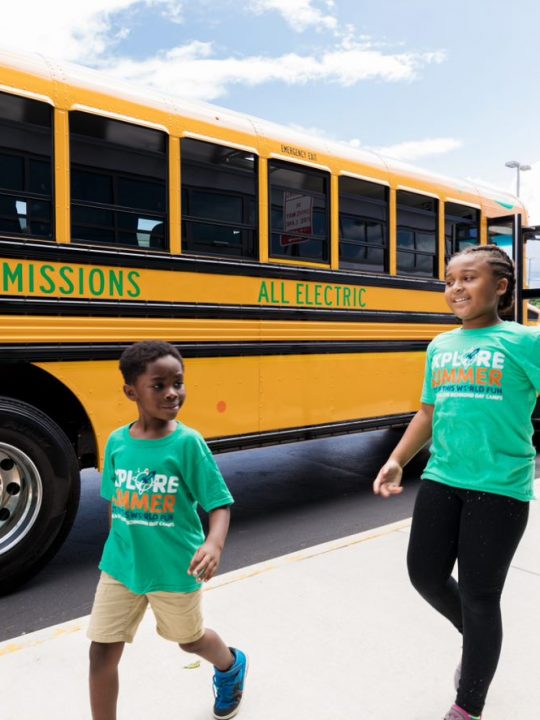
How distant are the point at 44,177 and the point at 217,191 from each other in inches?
43.2

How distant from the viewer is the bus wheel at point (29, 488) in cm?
350

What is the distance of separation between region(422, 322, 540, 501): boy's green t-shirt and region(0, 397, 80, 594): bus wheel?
2.24 metres

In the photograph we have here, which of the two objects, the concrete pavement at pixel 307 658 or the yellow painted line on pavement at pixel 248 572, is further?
the yellow painted line on pavement at pixel 248 572

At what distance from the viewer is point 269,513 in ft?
16.7

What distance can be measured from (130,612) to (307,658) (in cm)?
93

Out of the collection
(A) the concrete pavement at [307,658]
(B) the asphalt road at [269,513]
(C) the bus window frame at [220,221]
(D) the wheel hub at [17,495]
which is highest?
(C) the bus window frame at [220,221]

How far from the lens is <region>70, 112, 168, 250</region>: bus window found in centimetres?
380

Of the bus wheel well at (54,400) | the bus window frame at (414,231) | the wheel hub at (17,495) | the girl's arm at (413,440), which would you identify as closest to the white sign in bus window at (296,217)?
the bus window frame at (414,231)

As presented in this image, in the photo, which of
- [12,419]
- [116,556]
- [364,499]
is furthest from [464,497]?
[364,499]

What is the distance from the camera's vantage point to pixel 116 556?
79.0 inches

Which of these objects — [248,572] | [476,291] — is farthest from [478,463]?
[248,572]

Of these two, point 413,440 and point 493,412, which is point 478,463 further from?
point 413,440

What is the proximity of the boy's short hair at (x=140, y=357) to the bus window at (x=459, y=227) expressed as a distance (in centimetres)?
448

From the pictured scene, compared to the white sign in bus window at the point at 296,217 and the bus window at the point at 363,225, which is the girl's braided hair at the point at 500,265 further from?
the bus window at the point at 363,225
